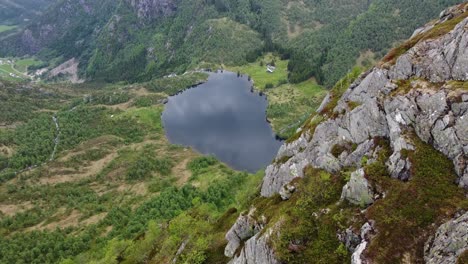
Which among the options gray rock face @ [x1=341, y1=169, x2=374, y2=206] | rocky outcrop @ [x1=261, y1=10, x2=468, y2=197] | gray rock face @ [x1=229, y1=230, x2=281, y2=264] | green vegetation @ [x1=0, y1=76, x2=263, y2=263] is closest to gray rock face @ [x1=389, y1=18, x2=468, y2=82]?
rocky outcrop @ [x1=261, y1=10, x2=468, y2=197]

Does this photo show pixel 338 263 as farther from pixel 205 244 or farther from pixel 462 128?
pixel 205 244

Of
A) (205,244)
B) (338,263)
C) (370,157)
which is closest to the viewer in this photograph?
(338,263)

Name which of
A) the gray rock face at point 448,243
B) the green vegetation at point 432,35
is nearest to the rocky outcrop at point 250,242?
the gray rock face at point 448,243

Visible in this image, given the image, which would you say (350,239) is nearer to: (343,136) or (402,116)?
(402,116)

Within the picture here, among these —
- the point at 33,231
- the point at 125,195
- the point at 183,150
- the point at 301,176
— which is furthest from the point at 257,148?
the point at 301,176

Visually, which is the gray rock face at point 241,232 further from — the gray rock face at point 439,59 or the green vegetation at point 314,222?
the gray rock face at point 439,59

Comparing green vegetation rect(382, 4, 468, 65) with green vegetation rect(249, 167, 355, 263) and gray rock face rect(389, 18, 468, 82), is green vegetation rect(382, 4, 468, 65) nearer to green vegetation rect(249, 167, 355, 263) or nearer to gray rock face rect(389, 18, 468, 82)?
gray rock face rect(389, 18, 468, 82)

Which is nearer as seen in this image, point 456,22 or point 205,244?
point 456,22
